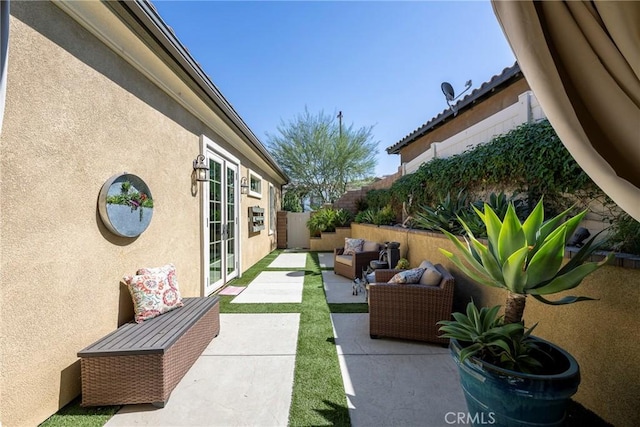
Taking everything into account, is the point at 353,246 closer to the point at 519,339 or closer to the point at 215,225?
the point at 215,225

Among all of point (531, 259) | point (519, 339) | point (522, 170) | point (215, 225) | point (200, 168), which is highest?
point (200, 168)

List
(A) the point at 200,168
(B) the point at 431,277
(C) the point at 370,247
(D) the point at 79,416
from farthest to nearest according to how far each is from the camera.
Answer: (C) the point at 370,247 → (A) the point at 200,168 → (B) the point at 431,277 → (D) the point at 79,416

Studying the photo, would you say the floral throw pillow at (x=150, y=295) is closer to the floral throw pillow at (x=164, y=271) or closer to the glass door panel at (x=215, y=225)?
the floral throw pillow at (x=164, y=271)

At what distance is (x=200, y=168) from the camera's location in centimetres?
458

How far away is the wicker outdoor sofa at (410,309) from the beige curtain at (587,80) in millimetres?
2218

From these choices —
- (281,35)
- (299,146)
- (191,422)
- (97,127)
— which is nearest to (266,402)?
(191,422)

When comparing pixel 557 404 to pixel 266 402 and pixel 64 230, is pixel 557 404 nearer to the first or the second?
pixel 266 402

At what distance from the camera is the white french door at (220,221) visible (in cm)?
494

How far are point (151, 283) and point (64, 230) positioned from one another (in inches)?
39.6

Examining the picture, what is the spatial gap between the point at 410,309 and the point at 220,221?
13.8 feet

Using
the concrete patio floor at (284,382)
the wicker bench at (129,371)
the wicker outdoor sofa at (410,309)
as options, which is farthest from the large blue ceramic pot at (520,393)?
the wicker bench at (129,371)

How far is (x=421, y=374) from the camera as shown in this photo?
2674 mm

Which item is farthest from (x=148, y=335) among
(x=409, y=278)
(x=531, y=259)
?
(x=531, y=259)

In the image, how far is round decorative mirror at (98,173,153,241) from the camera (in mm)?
2652
